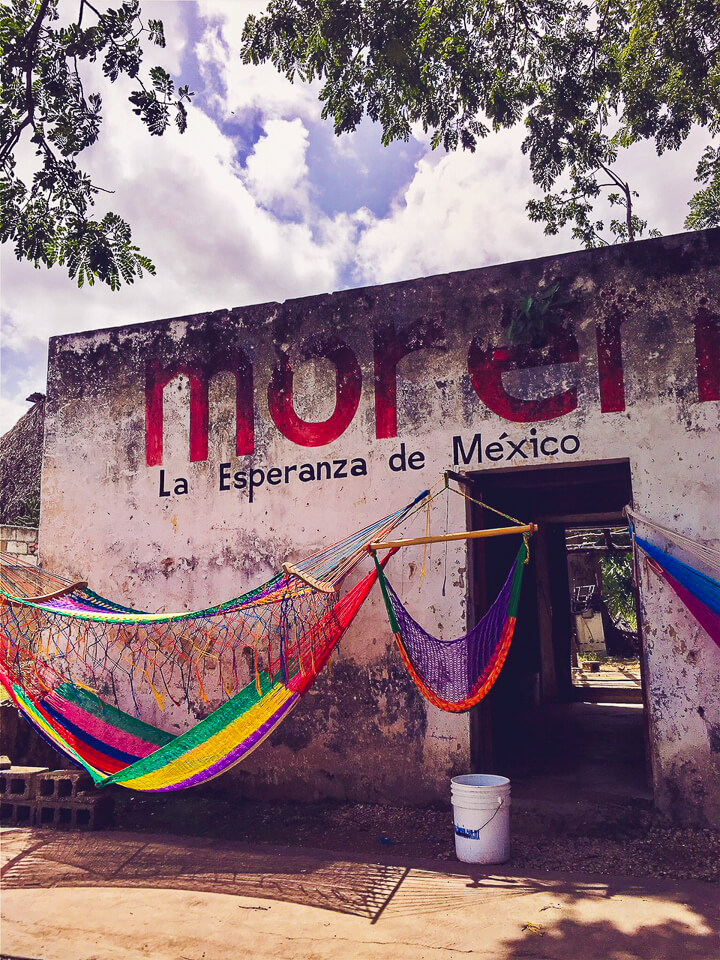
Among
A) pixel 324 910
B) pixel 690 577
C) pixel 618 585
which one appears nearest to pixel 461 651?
pixel 690 577

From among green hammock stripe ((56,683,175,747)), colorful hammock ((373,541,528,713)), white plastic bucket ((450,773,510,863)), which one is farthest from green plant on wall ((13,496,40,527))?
white plastic bucket ((450,773,510,863))

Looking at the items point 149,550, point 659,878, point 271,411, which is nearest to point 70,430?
point 149,550

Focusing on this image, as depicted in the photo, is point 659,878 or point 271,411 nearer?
point 659,878

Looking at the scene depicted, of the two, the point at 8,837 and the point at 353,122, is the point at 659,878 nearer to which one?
the point at 8,837

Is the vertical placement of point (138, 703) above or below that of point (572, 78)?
below

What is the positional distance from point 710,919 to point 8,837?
3334 millimetres

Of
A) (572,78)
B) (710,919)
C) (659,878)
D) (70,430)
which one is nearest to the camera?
(710,919)

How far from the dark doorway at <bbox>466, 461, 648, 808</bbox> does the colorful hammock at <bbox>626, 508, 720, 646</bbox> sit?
0.47m

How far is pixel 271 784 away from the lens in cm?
442

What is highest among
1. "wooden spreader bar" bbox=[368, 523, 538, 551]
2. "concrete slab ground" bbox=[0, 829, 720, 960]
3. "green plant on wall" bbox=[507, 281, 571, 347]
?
"green plant on wall" bbox=[507, 281, 571, 347]

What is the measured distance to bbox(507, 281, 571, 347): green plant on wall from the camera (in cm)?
411

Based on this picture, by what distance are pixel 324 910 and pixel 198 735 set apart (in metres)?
0.96

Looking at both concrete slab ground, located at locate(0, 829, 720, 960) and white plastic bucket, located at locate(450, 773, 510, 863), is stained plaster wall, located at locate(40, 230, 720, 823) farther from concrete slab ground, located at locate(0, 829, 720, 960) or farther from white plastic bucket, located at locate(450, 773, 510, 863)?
concrete slab ground, located at locate(0, 829, 720, 960)

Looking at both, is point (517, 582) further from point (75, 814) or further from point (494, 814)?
point (75, 814)
